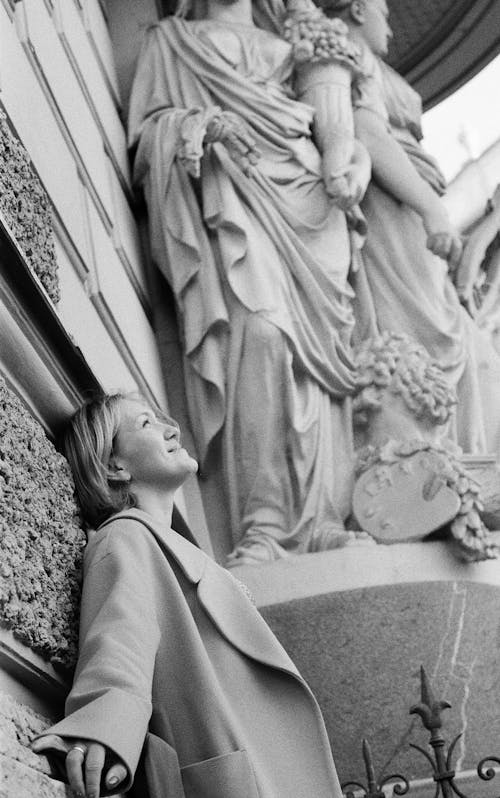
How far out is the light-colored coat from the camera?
178 centimetres

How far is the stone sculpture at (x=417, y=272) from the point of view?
4.02m

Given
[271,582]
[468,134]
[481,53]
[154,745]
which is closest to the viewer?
[154,745]

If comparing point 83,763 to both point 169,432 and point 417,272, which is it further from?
point 417,272

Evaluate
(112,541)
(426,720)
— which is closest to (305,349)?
(426,720)

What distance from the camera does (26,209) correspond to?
2352 millimetres

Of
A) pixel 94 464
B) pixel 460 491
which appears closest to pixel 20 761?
pixel 94 464

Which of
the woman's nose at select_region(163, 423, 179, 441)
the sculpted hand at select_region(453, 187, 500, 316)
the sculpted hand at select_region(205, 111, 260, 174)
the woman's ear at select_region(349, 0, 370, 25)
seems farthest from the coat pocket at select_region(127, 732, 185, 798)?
the woman's ear at select_region(349, 0, 370, 25)

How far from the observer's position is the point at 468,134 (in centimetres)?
807

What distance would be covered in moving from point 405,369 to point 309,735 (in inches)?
73.7

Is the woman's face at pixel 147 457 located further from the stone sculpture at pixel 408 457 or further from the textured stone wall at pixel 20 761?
the stone sculpture at pixel 408 457

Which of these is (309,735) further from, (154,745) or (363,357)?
(363,357)

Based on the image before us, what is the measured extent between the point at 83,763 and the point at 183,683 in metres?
0.31

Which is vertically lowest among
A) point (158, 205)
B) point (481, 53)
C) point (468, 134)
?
point (468, 134)

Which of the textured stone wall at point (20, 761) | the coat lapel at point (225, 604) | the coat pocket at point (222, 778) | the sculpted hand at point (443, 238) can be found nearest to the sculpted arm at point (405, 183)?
the sculpted hand at point (443, 238)
